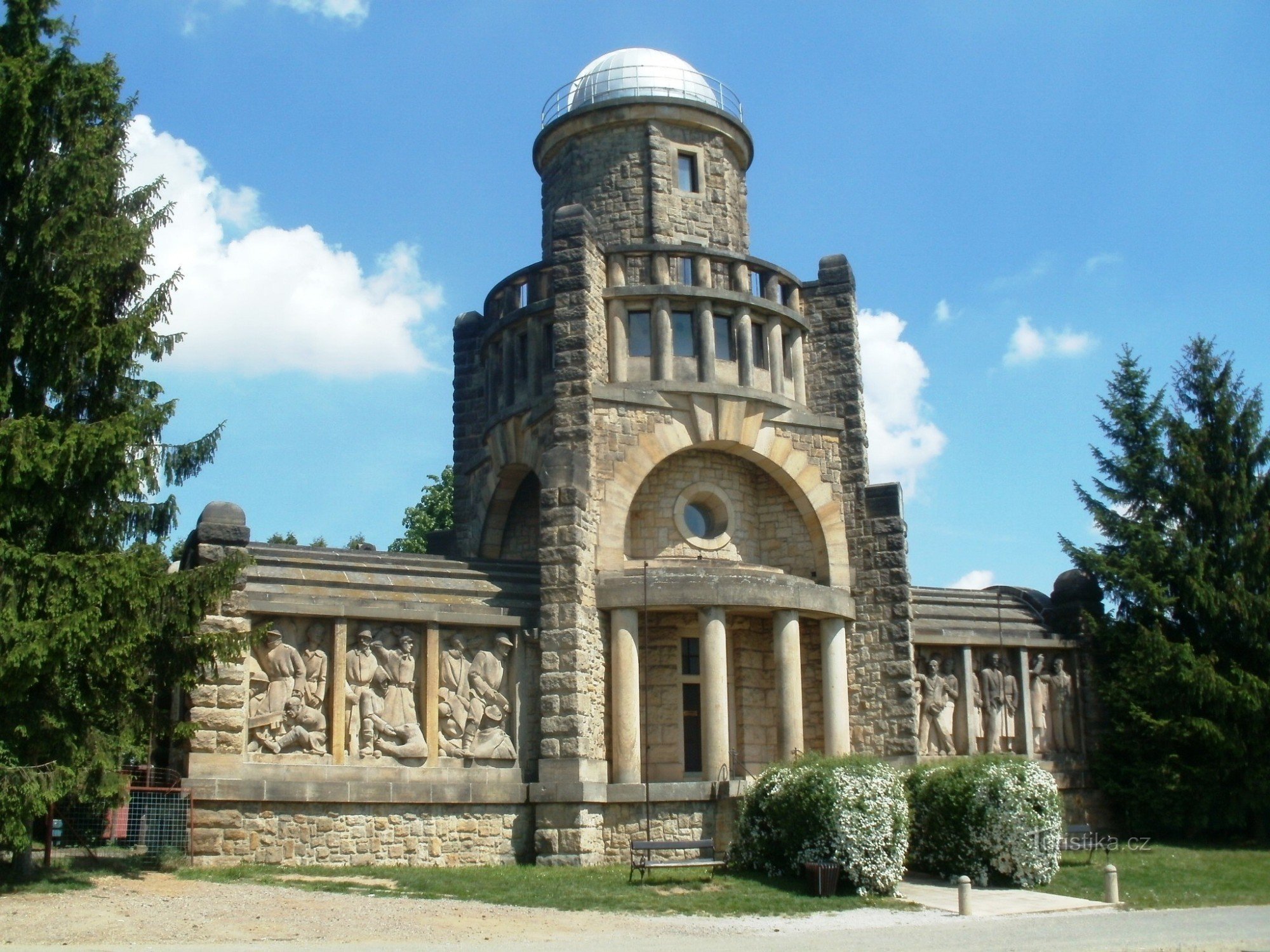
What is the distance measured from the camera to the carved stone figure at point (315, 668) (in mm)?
19281

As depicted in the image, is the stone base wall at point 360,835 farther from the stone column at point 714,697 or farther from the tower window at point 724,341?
the tower window at point 724,341

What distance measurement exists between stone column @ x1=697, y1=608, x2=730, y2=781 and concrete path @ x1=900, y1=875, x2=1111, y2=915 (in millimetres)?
3330

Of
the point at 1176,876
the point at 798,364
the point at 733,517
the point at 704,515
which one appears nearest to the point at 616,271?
the point at 798,364

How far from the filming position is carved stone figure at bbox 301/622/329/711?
63.3 ft

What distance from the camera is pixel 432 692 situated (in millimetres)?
19984

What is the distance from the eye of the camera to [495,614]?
20.6 m

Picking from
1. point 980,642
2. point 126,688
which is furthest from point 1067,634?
point 126,688

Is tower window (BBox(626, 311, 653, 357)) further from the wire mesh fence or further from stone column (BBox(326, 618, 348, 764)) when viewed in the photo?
the wire mesh fence

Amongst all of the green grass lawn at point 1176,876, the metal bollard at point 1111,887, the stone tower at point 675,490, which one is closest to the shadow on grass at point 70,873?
the stone tower at point 675,490

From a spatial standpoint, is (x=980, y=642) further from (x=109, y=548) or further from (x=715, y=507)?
(x=109, y=548)

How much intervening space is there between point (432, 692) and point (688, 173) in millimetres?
11694

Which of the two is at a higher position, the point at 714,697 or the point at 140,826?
the point at 714,697

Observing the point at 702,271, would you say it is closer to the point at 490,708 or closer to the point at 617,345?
the point at 617,345

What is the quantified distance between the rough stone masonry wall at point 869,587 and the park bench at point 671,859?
4531 mm
